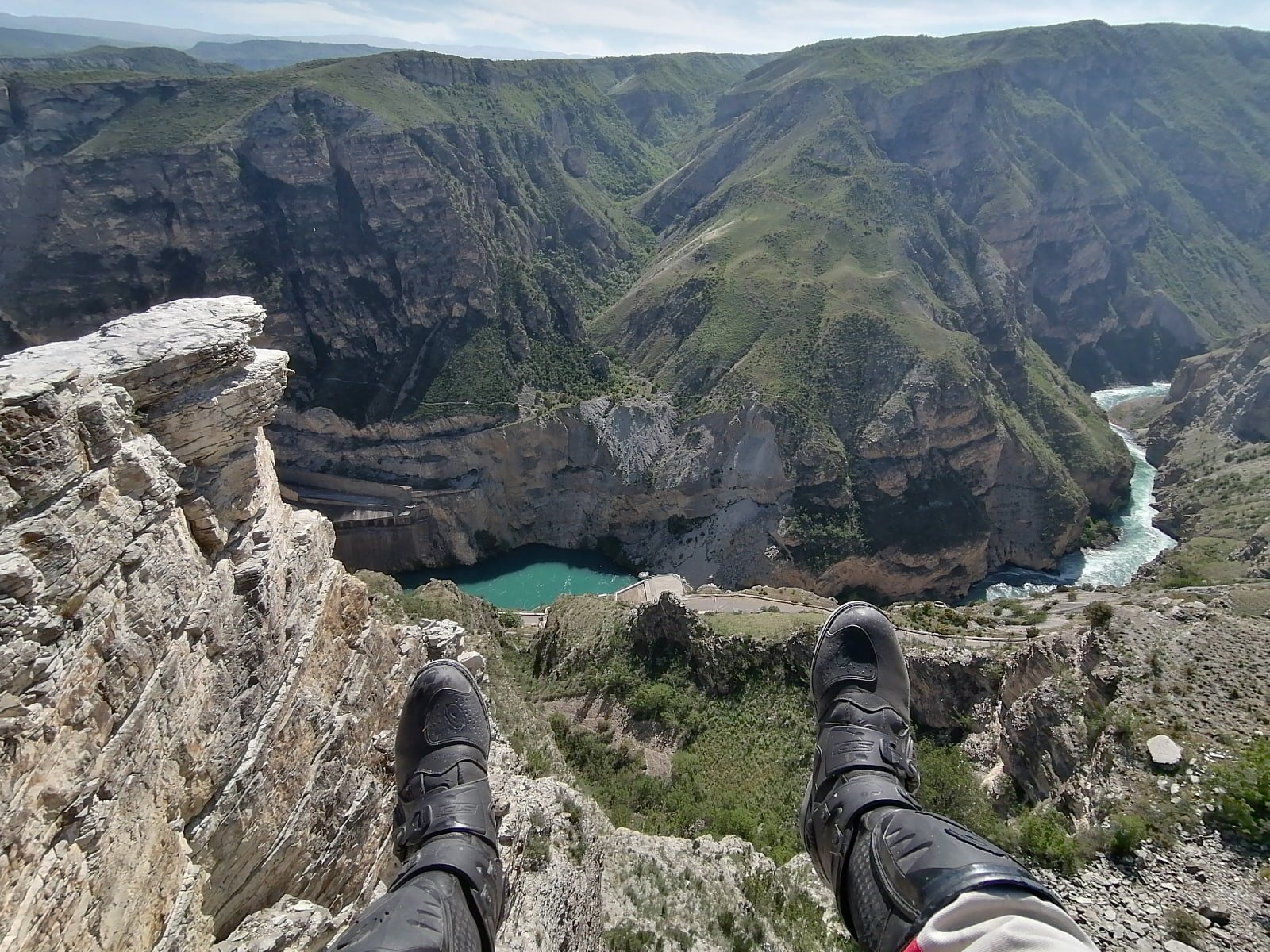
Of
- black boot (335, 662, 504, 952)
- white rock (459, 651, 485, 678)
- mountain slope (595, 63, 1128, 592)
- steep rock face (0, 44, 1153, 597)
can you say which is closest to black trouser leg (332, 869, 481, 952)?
black boot (335, 662, 504, 952)

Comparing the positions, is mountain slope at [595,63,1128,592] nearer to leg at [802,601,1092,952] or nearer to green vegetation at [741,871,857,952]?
green vegetation at [741,871,857,952]

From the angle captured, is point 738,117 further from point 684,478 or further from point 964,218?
point 684,478

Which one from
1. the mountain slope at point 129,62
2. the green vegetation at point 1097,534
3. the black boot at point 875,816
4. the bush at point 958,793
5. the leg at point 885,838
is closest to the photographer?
the leg at point 885,838

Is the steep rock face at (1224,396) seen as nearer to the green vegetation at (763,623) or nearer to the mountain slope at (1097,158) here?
the mountain slope at (1097,158)

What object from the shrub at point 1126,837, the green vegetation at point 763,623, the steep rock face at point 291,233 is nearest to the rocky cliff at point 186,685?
the shrub at point 1126,837

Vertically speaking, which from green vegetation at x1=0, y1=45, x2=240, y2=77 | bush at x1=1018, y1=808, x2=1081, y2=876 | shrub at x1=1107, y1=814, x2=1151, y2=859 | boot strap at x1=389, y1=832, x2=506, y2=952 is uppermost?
green vegetation at x1=0, y1=45, x2=240, y2=77

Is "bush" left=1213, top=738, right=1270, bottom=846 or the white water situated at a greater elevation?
"bush" left=1213, top=738, right=1270, bottom=846
